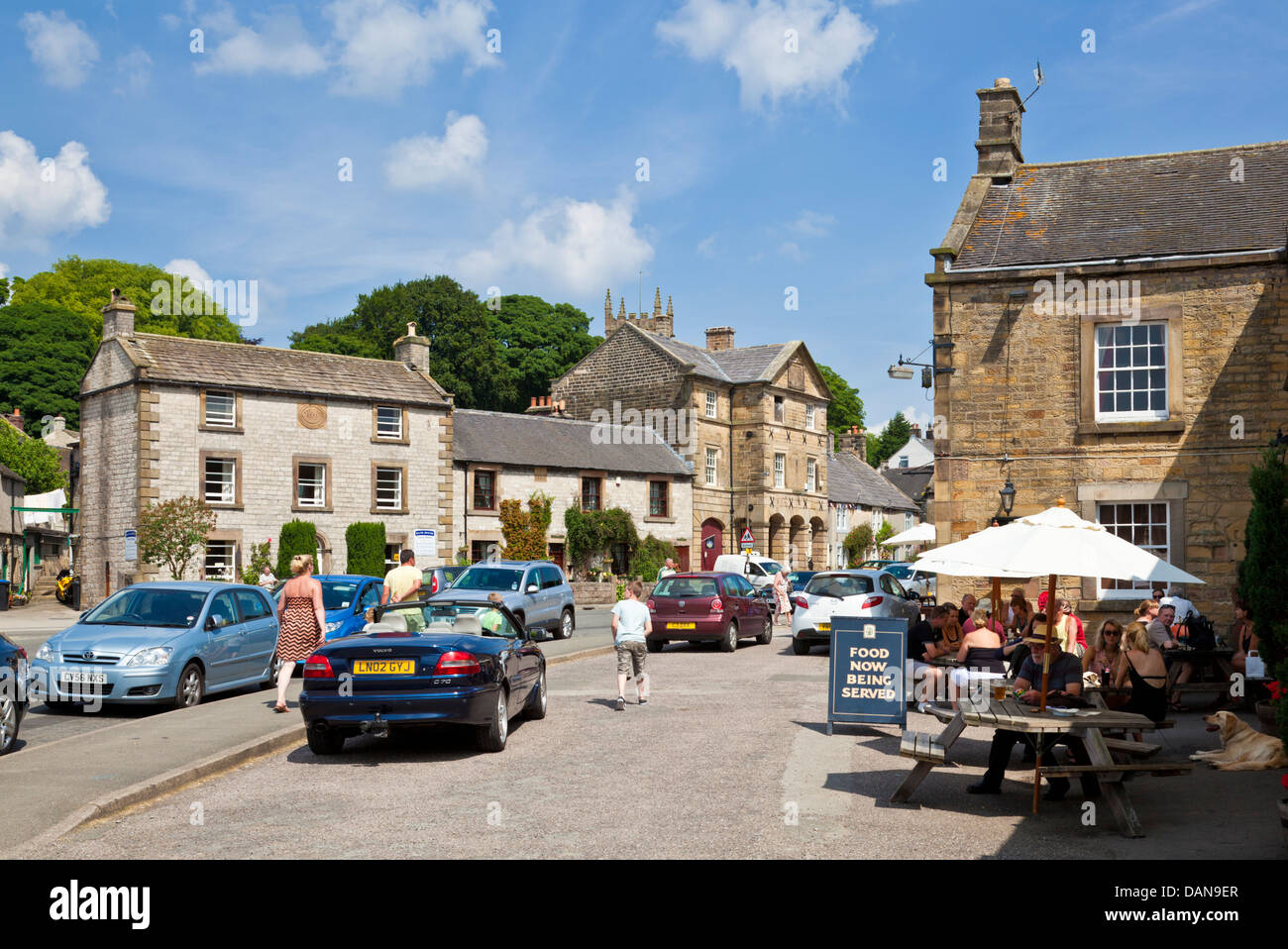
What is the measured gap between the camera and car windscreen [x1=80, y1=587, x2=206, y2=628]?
49.2ft

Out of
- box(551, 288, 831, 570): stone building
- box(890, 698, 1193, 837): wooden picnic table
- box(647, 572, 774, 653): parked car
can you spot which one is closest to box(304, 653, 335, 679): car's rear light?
box(890, 698, 1193, 837): wooden picnic table

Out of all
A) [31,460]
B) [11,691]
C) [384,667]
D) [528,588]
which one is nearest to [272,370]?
[528,588]

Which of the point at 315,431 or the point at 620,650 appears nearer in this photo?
the point at 620,650

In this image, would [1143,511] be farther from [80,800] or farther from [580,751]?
[80,800]

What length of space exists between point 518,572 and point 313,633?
11411 mm

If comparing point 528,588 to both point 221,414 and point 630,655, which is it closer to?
point 630,655

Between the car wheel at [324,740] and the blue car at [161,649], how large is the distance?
12.8 ft

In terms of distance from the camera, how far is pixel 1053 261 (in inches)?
852

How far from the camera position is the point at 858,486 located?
6988cm

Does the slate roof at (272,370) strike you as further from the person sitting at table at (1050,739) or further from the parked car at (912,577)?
the person sitting at table at (1050,739)

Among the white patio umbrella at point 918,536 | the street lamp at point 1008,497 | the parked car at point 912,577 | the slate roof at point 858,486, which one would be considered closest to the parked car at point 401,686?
the street lamp at point 1008,497

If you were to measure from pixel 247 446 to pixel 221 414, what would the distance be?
1.34 m

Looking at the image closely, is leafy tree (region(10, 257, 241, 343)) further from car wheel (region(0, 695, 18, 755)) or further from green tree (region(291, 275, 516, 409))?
car wheel (region(0, 695, 18, 755))

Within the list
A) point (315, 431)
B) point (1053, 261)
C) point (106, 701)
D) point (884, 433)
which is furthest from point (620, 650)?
point (884, 433)
